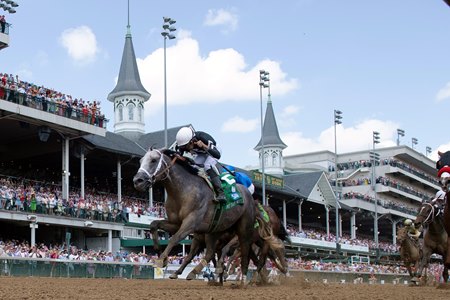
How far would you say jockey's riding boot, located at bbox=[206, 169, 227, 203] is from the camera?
1220 cm

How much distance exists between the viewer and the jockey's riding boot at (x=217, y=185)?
1220 cm

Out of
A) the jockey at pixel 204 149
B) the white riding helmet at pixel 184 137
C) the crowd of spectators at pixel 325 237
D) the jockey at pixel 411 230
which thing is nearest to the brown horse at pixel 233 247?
the jockey at pixel 204 149

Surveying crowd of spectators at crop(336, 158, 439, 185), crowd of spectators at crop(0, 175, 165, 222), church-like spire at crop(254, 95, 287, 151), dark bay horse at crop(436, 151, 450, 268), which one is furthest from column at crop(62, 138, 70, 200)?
crowd of spectators at crop(336, 158, 439, 185)

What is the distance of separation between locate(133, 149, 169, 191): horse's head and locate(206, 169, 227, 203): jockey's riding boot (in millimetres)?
892

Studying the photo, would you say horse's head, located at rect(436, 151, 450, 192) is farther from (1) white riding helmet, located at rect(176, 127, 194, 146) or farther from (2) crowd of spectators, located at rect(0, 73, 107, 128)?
(2) crowd of spectators, located at rect(0, 73, 107, 128)

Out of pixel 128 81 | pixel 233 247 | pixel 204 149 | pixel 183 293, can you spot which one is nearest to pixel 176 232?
pixel 204 149

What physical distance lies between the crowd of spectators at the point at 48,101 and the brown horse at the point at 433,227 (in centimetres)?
1950

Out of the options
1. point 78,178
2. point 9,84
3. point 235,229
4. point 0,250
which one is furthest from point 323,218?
point 235,229

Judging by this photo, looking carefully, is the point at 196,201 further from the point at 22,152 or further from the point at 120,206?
the point at 22,152

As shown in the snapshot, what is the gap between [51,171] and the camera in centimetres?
4056

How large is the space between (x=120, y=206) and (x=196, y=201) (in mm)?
26012

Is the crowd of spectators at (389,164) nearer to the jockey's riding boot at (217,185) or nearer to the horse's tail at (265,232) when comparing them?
the horse's tail at (265,232)

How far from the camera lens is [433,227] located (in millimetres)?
16594

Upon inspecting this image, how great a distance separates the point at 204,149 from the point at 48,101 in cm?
2173
